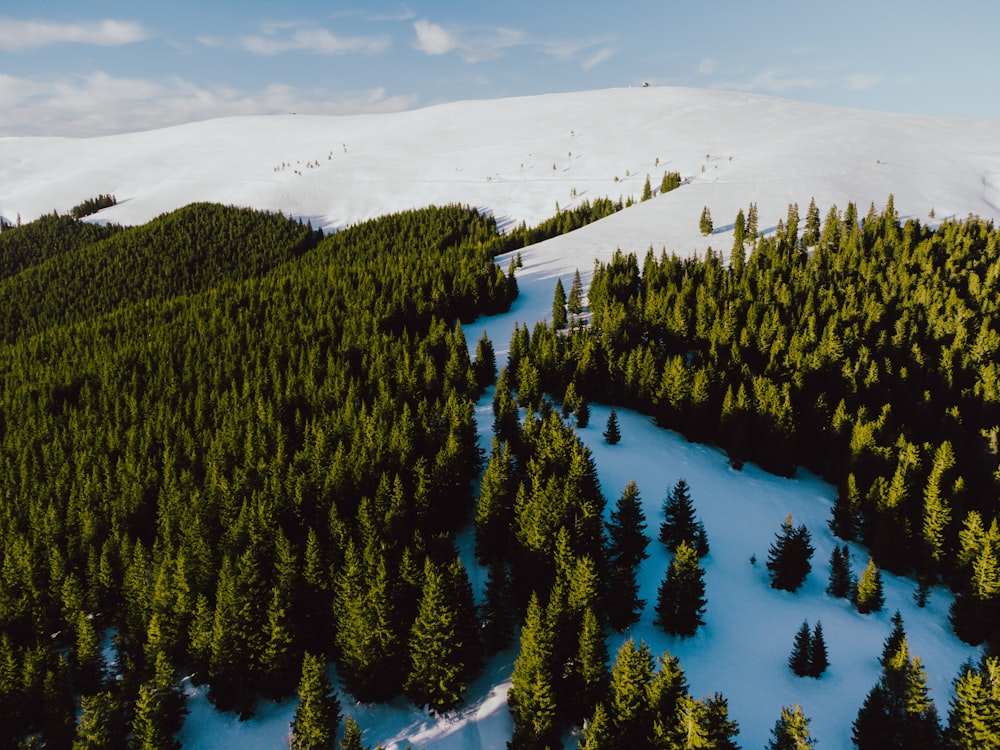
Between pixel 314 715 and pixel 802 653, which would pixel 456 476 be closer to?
pixel 314 715

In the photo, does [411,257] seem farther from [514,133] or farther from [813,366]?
[514,133]

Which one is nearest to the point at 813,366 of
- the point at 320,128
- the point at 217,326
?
the point at 217,326

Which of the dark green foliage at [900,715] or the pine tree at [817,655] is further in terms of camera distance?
the pine tree at [817,655]

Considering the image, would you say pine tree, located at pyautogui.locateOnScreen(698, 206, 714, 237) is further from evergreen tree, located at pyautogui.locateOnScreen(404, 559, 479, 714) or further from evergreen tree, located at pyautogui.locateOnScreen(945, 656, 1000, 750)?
evergreen tree, located at pyautogui.locateOnScreen(404, 559, 479, 714)

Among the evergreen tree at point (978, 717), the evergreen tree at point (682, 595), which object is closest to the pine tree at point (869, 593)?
the evergreen tree at point (978, 717)

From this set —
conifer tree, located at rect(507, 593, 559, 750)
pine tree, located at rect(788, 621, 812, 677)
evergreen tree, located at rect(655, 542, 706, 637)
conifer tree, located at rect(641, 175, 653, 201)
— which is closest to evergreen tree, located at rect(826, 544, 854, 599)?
pine tree, located at rect(788, 621, 812, 677)

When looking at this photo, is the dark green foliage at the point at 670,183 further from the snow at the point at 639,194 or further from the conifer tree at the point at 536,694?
the conifer tree at the point at 536,694
